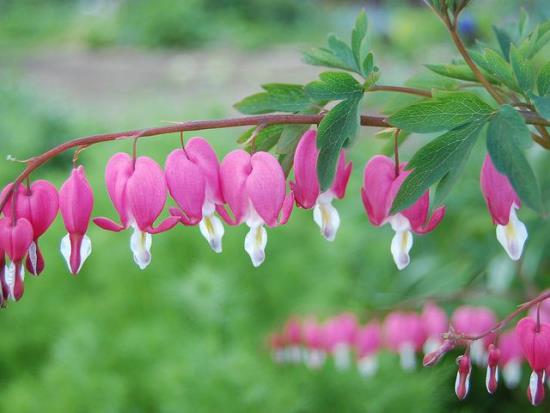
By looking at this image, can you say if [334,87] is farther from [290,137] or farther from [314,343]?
[314,343]

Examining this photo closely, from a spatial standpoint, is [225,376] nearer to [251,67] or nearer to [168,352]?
[168,352]

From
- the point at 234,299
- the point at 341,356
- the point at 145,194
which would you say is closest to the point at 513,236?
the point at 145,194

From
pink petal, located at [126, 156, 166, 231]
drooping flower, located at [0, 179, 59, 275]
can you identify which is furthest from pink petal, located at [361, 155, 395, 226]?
drooping flower, located at [0, 179, 59, 275]

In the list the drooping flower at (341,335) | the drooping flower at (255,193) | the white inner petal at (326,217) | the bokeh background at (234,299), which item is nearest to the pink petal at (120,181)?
the drooping flower at (255,193)

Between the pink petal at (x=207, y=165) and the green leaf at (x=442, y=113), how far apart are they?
0.23m

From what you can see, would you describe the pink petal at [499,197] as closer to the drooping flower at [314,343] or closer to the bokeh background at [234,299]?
the bokeh background at [234,299]

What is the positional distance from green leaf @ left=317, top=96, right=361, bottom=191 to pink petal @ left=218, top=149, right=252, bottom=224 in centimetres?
12

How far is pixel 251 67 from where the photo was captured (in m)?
9.94

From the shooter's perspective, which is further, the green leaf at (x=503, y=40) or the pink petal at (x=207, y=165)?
the green leaf at (x=503, y=40)

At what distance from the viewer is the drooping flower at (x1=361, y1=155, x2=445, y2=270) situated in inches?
35.5

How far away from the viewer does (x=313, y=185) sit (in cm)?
90

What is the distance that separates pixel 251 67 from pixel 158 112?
14.1ft

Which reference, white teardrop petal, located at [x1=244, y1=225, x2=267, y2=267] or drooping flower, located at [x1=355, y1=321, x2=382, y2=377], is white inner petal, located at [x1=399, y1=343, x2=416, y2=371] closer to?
drooping flower, located at [x1=355, y1=321, x2=382, y2=377]

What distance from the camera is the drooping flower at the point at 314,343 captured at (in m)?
2.33
